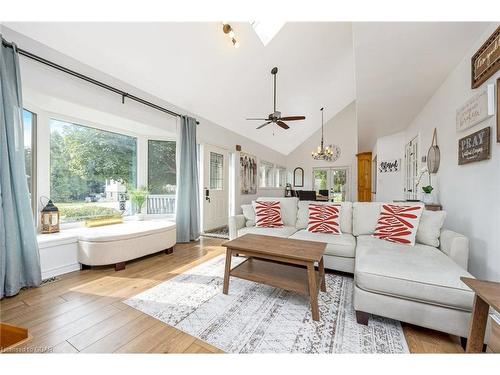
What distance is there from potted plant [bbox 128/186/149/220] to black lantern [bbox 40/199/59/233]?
3.51 feet

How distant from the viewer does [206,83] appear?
3.51 metres

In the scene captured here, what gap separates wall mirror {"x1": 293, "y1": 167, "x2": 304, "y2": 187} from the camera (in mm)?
8703

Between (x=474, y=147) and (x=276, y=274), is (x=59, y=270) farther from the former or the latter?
(x=474, y=147)

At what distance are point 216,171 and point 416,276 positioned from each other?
401cm

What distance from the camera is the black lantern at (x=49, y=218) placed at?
2.43 metres

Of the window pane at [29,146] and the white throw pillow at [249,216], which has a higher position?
the window pane at [29,146]

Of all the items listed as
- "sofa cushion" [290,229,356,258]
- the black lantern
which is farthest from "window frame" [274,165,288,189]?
the black lantern

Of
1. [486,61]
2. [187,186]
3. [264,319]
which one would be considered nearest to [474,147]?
[486,61]

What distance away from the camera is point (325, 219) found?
268 cm

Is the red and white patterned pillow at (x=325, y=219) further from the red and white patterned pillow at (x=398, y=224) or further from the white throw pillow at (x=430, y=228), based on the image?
the white throw pillow at (x=430, y=228)

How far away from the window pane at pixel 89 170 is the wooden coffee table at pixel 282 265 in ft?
8.23

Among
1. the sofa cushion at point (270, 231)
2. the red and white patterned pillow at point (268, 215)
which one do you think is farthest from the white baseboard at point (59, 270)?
the red and white patterned pillow at point (268, 215)

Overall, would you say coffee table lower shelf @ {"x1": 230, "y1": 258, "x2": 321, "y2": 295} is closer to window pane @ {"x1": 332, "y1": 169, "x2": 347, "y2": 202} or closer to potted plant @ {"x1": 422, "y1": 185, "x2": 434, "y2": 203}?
potted plant @ {"x1": 422, "y1": 185, "x2": 434, "y2": 203}
